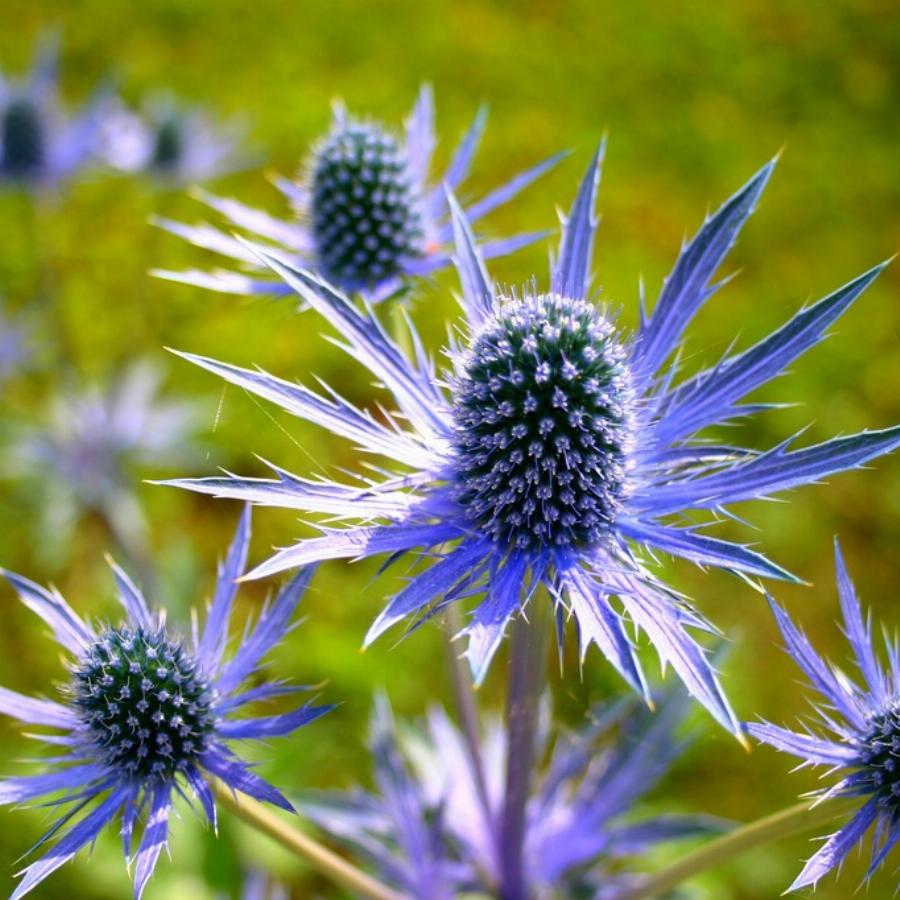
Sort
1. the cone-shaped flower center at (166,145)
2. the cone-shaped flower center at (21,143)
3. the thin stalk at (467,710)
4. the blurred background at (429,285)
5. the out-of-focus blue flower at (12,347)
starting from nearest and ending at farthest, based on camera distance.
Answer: the thin stalk at (467,710)
the blurred background at (429,285)
the cone-shaped flower center at (21,143)
the out-of-focus blue flower at (12,347)
the cone-shaped flower center at (166,145)

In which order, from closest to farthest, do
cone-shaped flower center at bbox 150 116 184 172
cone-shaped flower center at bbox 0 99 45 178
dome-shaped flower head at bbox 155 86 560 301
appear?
dome-shaped flower head at bbox 155 86 560 301 < cone-shaped flower center at bbox 0 99 45 178 < cone-shaped flower center at bbox 150 116 184 172

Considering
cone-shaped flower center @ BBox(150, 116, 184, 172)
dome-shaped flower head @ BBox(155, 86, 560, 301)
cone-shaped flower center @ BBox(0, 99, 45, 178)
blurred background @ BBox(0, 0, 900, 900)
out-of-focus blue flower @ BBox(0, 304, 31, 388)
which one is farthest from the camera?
cone-shaped flower center @ BBox(150, 116, 184, 172)

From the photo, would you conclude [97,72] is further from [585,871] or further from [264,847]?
[585,871]

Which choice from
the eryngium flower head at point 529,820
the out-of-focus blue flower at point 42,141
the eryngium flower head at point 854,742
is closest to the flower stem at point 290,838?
the eryngium flower head at point 529,820

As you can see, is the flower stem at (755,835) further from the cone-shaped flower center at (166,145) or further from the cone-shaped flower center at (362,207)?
the cone-shaped flower center at (166,145)

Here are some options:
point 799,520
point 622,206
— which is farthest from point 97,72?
point 799,520

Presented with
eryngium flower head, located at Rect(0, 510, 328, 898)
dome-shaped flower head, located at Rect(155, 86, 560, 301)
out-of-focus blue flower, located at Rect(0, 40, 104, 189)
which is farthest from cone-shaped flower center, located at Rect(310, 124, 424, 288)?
out-of-focus blue flower, located at Rect(0, 40, 104, 189)

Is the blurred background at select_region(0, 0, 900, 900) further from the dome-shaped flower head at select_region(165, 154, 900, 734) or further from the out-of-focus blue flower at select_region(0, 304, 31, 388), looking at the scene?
the dome-shaped flower head at select_region(165, 154, 900, 734)
